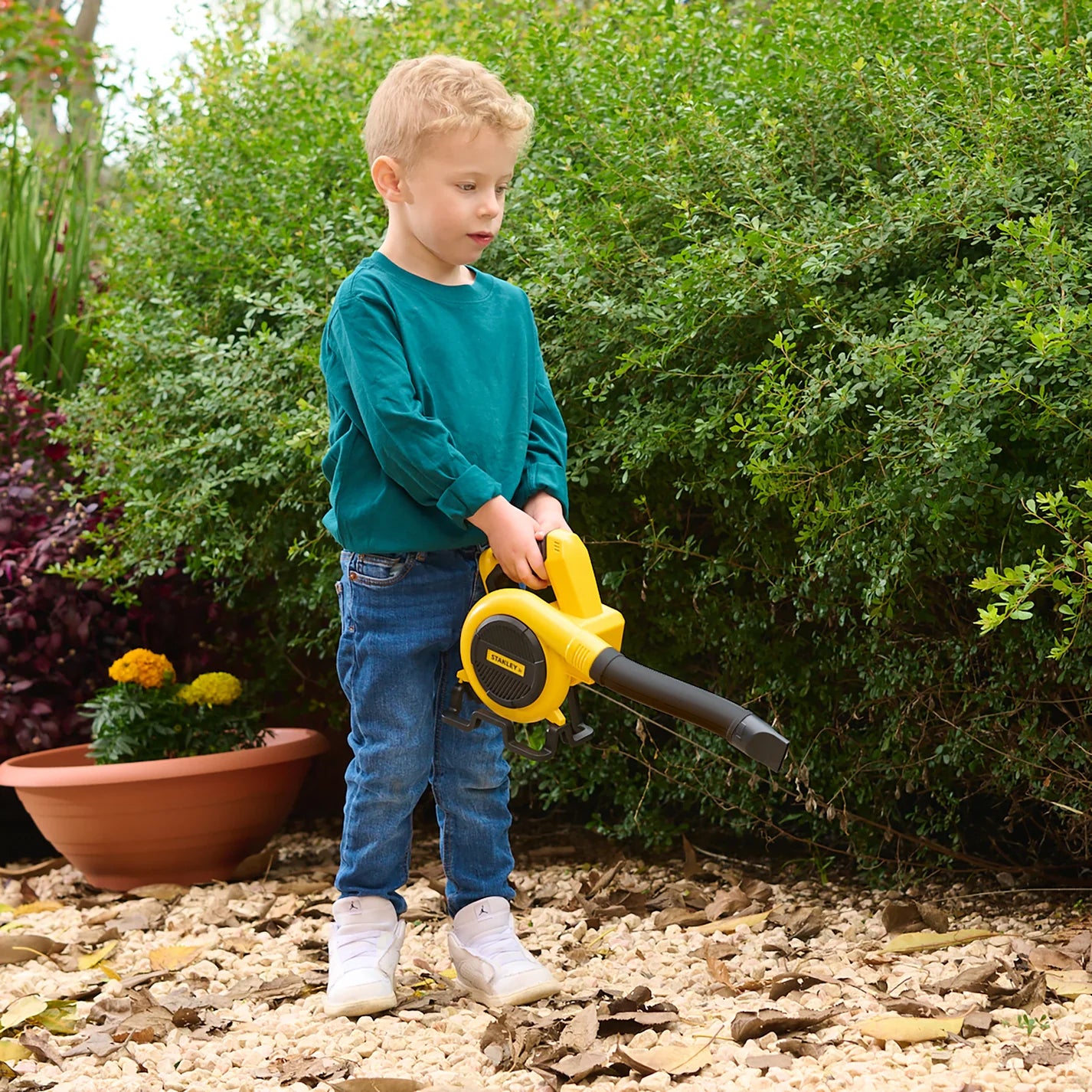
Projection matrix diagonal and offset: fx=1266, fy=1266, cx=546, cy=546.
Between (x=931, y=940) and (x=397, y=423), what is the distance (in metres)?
1.36

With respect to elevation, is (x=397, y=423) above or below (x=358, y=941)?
above

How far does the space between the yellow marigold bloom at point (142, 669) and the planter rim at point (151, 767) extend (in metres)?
0.21

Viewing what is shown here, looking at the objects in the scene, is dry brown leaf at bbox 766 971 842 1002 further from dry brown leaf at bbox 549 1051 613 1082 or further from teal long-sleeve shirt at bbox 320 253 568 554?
teal long-sleeve shirt at bbox 320 253 568 554

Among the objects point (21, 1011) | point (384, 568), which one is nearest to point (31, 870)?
point (21, 1011)

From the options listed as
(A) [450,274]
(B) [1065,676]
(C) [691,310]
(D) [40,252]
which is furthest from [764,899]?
(D) [40,252]

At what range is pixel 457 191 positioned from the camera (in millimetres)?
2119

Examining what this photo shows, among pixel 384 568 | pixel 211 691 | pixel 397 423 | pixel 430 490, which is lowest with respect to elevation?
pixel 211 691

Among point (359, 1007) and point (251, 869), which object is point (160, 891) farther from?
point (359, 1007)

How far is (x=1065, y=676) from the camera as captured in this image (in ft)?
7.39

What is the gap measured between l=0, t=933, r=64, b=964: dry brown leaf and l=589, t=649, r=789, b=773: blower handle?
1596 mm

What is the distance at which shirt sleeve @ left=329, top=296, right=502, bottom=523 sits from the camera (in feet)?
6.72

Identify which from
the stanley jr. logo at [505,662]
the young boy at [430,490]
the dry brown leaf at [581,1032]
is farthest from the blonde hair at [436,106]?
the dry brown leaf at [581,1032]

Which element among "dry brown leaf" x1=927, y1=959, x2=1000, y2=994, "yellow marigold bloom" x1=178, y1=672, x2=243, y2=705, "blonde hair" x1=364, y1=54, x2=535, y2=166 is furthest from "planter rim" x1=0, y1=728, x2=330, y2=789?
"dry brown leaf" x1=927, y1=959, x2=1000, y2=994

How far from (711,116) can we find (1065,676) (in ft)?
4.17
